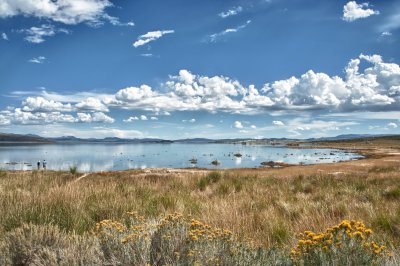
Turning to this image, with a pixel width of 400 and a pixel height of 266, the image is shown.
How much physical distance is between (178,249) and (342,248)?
6.53 feet

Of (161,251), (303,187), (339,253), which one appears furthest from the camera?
(303,187)

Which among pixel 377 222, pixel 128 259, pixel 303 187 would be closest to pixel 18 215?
pixel 128 259

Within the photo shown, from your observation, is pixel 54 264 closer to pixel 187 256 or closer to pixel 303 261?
pixel 187 256

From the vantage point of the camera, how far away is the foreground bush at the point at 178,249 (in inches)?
138

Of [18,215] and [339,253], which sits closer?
[339,253]

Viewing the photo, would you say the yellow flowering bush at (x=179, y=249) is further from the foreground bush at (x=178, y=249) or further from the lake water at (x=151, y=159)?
the lake water at (x=151, y=159)

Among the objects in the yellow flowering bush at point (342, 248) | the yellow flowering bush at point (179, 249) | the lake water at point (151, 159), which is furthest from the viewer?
the lake water at point (151, 159)

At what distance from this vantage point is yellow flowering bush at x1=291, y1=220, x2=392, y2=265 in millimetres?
3424

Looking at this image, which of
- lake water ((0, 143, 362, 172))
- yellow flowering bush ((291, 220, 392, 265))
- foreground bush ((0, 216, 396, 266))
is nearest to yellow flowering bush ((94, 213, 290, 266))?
foreground bush ((0, 216, 396, 266))

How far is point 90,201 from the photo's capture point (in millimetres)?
8633

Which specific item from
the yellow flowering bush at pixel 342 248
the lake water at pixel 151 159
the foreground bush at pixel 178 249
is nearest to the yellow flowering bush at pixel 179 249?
the foreground bush at pixel 178 249

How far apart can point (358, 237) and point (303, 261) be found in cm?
66

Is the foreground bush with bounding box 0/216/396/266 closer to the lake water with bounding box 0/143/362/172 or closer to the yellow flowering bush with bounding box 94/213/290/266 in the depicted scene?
the yellow flowering bush with bounding box 94/213/290/266

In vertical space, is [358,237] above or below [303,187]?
above
